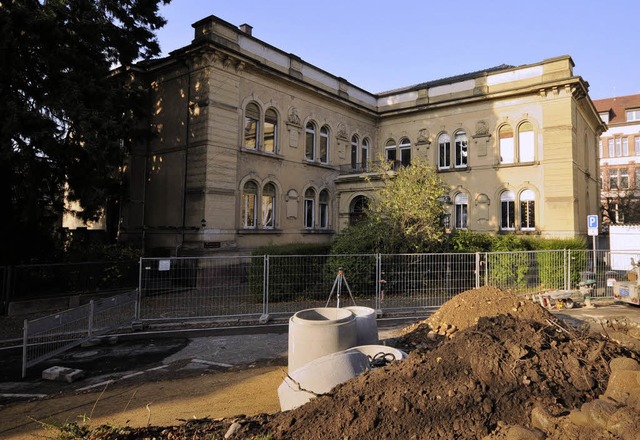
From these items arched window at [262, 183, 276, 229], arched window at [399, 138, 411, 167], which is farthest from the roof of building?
arched window at [262, 183, 276, 229]

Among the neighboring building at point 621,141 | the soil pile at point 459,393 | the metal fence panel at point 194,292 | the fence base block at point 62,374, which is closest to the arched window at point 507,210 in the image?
the metal fence panel at point 194,292

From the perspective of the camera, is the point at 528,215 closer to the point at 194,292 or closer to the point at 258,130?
the point at 258,130

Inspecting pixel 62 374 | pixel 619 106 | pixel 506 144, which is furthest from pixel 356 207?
pixel 619 106

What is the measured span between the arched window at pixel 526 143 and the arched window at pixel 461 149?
3072mm

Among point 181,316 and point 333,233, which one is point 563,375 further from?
point 333,233

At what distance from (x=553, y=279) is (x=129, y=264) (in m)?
14.9

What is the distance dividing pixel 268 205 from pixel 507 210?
1376cm

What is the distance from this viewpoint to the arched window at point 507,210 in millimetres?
22719

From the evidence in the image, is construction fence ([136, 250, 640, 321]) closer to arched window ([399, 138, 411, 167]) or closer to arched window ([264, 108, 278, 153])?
arched window ([264, 108, 278, 153])

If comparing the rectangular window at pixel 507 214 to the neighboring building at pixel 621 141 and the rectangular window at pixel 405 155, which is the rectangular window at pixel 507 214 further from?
the neighboring building at pixel 621 141

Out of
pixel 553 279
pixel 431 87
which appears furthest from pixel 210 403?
pixel 431 87

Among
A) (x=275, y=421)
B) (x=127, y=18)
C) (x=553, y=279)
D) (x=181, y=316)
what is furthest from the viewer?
(x=127, y=18)

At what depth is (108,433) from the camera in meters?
3.51

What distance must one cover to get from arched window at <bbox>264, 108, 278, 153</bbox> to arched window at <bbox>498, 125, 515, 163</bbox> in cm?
Result: 1322
